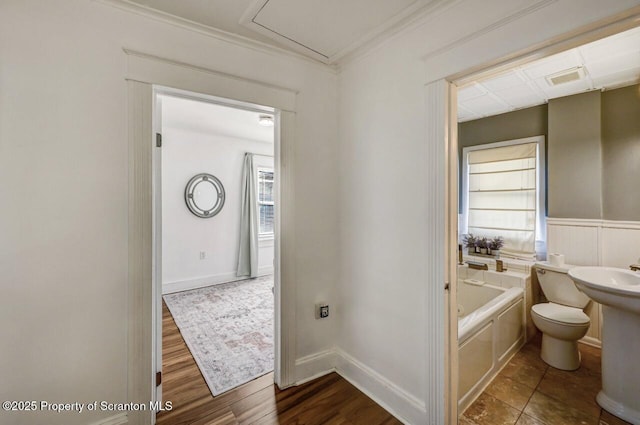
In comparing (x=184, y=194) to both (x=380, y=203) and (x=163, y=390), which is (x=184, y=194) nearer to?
(x=163, y=390)

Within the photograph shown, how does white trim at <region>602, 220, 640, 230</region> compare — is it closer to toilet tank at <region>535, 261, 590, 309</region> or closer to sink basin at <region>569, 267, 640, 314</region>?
toilet tank at <region>535, 261, 590, 309</region>

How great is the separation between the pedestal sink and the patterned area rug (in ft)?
7.67

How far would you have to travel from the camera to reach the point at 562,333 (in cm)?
210

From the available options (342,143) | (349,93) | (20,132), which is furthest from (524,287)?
(20,132)

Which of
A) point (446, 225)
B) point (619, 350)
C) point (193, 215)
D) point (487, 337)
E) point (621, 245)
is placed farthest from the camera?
point (193, 215)

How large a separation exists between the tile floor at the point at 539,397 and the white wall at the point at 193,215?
12.2 ft

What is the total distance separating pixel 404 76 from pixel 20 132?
6.66 ft

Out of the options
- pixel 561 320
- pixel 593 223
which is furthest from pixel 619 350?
pixel 593 223

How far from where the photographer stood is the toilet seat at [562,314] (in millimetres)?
2070

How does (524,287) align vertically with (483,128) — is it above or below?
below

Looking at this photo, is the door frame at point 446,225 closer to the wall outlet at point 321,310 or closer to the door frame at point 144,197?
the wall outlet at point 321,310

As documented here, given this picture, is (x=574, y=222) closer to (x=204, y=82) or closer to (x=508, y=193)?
(x=508, y=193)

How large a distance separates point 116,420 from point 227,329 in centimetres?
141

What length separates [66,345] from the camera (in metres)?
1.30
